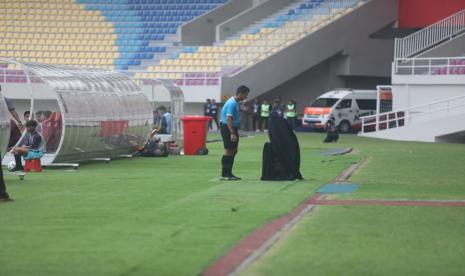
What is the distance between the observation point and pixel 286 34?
178 feet

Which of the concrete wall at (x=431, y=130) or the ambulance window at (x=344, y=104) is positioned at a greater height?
the ambulance window at (x=344, y=104)

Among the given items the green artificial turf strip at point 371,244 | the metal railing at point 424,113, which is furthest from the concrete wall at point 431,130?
the green artificial turf strip at point 371,244

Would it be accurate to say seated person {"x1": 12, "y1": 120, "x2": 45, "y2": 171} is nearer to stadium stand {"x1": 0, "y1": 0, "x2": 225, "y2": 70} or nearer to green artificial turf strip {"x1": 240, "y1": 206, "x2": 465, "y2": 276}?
green artificial turf strip {"x1": 240, "y1": 206, "x2": 465, "y2": 276}

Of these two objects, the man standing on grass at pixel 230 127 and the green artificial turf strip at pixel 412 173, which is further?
the man standing on grass at pixel 230 127

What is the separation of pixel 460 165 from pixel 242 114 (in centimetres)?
2749

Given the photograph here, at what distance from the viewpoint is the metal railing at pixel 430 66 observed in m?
44.4

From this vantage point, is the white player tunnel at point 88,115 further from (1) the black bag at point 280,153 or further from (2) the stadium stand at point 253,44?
(2) the stadium stand at point 253,44

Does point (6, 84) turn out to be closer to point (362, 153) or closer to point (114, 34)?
point (114, 34)

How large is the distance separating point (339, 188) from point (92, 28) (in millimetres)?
39480

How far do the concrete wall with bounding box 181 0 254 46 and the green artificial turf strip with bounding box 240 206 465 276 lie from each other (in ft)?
139

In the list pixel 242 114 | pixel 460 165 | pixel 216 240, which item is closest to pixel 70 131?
pixel 460 165

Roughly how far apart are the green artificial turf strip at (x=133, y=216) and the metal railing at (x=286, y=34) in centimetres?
2864

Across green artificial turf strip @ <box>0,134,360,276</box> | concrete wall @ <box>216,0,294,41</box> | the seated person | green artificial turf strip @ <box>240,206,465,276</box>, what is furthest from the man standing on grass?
concrete wall @ <box>216,0,294,41</box>

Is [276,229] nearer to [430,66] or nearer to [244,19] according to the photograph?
[430,66]
